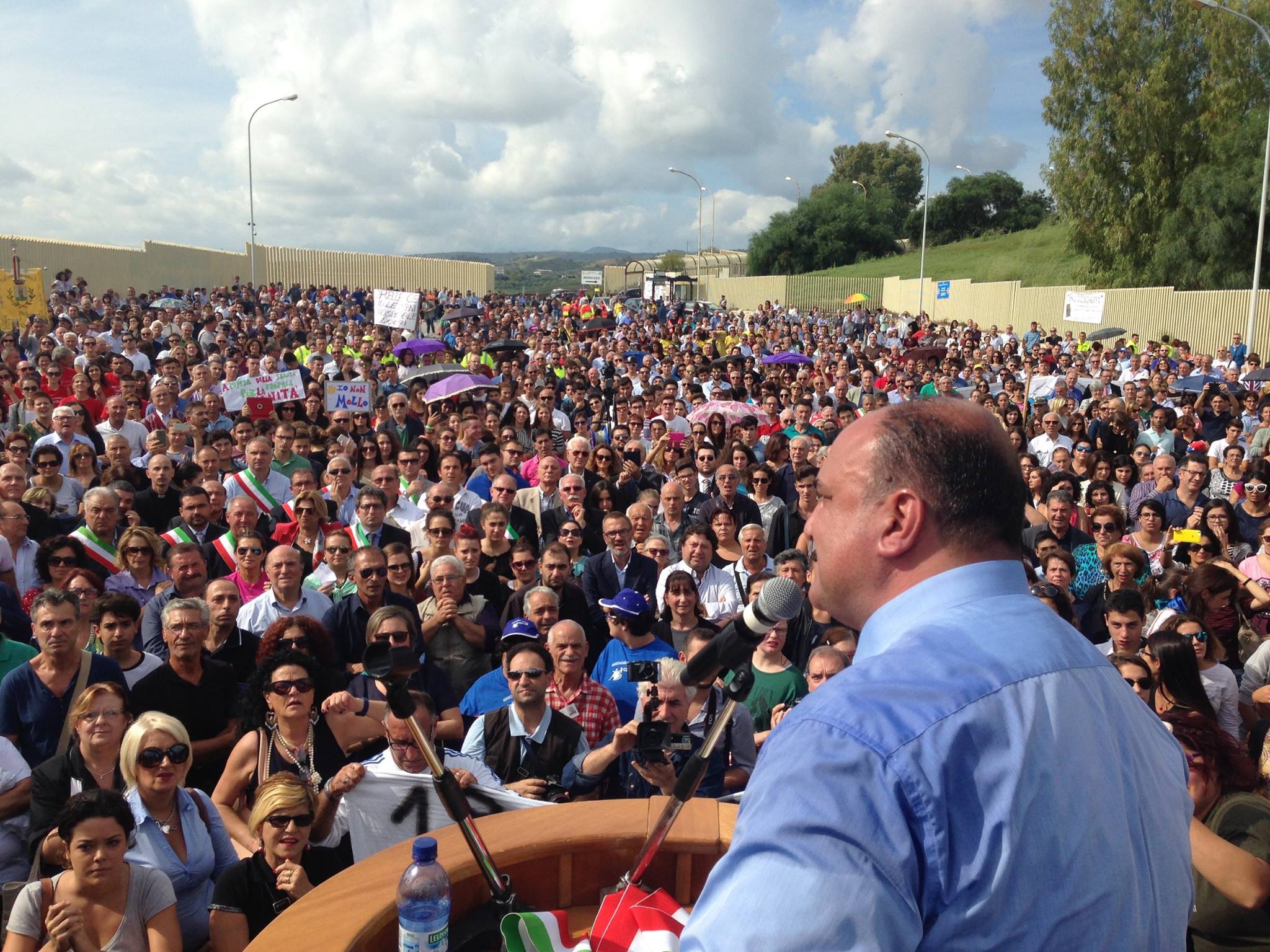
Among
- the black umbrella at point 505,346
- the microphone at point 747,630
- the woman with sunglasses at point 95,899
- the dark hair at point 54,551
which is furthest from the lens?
the black umbrella at point 505,346

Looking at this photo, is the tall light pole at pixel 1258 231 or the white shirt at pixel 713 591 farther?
the tall light pole at pixel 1258 231

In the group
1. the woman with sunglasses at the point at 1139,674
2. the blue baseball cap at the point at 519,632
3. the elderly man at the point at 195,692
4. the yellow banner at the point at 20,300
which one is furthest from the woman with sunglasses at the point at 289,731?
the yellow banner at the point at 20,300

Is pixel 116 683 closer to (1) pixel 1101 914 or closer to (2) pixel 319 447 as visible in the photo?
(1) pixel 1101 914

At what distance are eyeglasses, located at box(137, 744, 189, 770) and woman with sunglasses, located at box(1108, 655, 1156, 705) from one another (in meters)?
4.11

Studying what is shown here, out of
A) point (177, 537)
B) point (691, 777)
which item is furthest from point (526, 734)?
point (177, 537)

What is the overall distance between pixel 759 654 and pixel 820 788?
4733mm

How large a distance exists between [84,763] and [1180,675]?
Result: 194 inches

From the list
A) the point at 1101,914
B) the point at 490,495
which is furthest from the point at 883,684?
the point at 490,495

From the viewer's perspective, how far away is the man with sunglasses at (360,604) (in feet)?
20.1

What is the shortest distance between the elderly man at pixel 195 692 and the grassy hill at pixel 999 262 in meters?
44.6

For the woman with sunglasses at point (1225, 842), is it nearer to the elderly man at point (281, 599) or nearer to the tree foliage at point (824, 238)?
the elderly man at point (281, 599)

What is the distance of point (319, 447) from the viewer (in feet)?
33.5

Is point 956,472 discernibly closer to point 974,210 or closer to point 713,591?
point 713,591

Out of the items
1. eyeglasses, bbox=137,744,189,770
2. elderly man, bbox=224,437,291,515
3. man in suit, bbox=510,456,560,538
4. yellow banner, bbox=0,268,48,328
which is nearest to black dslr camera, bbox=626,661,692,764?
eyeglasses, bbox=137,744,189,770
